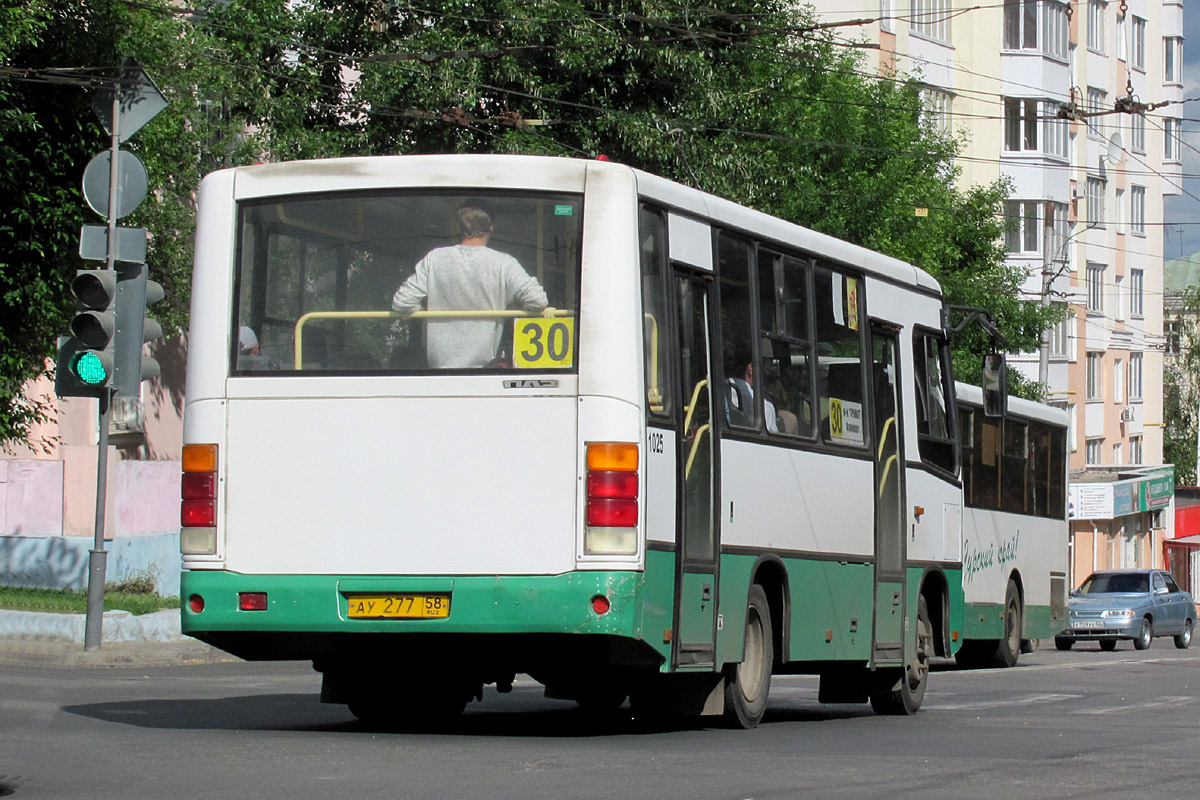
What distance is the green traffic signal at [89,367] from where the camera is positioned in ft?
59.8

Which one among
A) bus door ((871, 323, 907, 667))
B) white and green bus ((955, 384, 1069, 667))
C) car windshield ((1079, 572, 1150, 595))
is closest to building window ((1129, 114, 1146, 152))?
car windshield ((1079, 572, 1150, 595))

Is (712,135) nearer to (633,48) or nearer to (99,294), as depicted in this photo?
(633,48)

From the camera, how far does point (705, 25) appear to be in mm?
32250

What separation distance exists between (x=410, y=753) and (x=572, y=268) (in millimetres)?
2553

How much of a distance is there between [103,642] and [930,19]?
1685 inches

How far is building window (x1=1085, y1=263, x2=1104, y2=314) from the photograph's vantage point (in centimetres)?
6956

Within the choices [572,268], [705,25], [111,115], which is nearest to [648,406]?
[572,268]

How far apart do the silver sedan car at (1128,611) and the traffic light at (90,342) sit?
2110cm

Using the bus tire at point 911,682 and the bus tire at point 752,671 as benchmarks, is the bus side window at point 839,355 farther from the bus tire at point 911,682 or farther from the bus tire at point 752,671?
the bus tire at point 911,682

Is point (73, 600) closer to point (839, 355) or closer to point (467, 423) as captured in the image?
point (839, 355)

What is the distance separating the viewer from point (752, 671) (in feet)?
40.2

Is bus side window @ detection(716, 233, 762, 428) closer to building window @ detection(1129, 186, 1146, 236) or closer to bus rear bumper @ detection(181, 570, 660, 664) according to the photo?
bus rear bumper @ detection(181, 570, 660, 664)

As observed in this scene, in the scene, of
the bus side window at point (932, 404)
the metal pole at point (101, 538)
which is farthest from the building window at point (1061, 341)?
the bus side window at point (932, 404)

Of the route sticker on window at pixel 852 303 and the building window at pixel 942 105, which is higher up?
the building window at pixel 942 105
